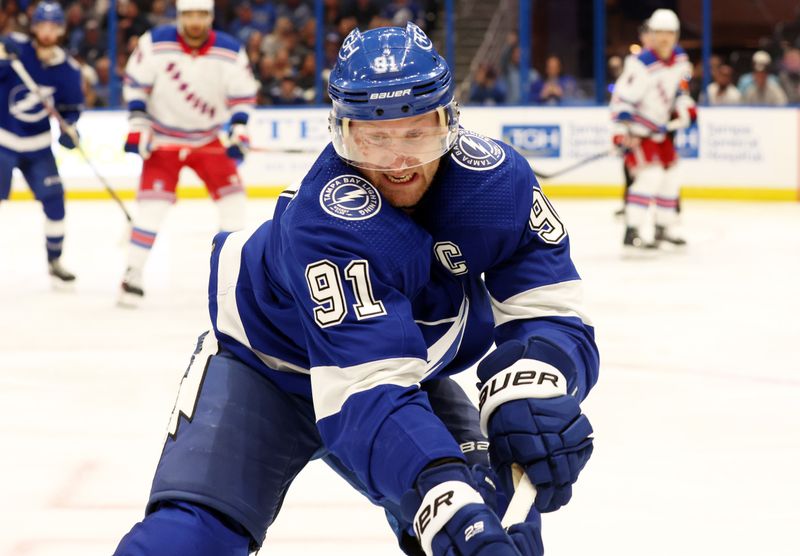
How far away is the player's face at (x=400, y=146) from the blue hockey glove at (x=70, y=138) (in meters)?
4.88

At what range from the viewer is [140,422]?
3.68 metres

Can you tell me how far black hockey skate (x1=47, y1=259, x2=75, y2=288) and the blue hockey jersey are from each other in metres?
4.32

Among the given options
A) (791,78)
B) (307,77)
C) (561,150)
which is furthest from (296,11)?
(791,78)

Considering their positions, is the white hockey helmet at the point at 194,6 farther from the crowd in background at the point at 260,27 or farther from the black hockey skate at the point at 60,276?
the crowd in background at the point at 260,27

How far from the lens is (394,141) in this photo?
1738 mm

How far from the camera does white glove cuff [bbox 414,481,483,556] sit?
152 centimetres

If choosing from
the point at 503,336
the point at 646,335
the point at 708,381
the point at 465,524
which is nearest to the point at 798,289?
the point at 646,335

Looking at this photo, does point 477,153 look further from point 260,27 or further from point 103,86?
point 260,27

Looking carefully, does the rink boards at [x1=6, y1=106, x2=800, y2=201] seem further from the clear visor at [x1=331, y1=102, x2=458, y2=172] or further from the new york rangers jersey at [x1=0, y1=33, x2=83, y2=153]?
the clear visor at [x1=331, y1=102, x2=458, y2=172]

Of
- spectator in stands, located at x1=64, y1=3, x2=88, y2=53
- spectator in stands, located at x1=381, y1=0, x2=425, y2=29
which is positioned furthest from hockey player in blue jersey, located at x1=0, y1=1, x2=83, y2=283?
spectator in stands, located at x1=381, y1=0, x2=425, y2=29

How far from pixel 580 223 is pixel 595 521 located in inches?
238

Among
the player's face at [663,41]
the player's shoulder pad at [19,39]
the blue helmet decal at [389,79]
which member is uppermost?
the blue helmet decal at [389,79]

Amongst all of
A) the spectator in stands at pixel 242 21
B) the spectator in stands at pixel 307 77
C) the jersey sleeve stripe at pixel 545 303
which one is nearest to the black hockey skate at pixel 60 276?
the spectator in stands at pixel 307 77

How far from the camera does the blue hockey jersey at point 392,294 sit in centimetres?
164
